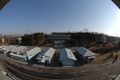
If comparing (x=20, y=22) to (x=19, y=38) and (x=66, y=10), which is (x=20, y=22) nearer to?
(x=19, y=38)

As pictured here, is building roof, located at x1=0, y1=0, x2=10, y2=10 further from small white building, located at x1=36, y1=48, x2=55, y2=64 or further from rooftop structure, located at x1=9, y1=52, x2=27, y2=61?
small white building, located at x1=36, y1=48, x2=55, y2=64

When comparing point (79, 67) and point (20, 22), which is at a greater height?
point (20, 22)

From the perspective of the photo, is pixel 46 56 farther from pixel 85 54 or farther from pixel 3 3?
pixel 3 3

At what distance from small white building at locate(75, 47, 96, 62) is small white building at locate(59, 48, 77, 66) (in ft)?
0.26

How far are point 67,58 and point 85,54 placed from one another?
18 cm

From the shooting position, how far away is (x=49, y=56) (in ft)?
8.04

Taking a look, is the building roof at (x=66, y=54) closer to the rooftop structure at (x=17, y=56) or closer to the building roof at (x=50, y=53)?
the building roof at (x=50, y=53)

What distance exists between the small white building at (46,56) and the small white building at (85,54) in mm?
264

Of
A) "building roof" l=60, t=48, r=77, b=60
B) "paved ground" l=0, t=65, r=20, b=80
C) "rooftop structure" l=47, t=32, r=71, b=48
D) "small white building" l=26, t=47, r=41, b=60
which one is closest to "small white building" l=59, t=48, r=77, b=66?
"building roof" l=60, t=48, r=77, b=60

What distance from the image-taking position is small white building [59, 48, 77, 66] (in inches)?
95.2

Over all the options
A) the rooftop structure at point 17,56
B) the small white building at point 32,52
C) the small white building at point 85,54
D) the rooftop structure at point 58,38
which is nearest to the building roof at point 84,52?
the small white building at point 85,54

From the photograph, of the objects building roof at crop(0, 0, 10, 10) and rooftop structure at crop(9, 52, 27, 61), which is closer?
building roof at crop(0, 0, 10, 10)

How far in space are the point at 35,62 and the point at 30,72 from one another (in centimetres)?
18

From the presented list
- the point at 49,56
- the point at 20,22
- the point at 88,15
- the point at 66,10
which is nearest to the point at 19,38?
the point at 20,22
